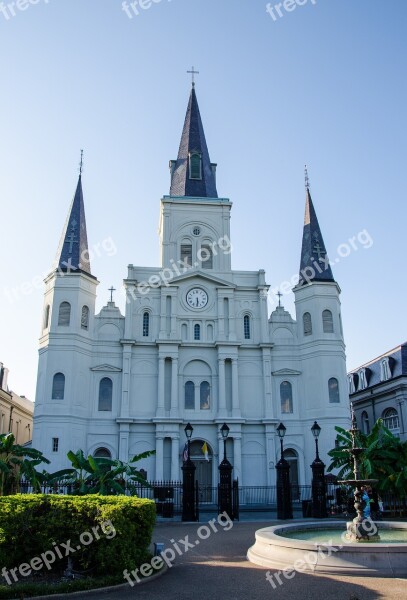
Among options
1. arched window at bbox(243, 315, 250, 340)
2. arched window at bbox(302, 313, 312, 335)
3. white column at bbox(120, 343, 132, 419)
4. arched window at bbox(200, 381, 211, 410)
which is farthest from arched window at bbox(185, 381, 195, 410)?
arched window at bbox(302, 313, 312, 335)

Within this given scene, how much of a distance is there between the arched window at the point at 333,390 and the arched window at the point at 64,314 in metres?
19.3

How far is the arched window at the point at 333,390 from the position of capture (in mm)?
39594

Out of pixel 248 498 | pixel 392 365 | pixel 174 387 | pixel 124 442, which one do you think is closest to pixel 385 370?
pixel 392 365

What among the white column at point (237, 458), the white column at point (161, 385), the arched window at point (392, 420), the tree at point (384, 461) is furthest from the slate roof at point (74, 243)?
the arched window at point (392, 420)

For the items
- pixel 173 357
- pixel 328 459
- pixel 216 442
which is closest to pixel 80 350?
pixel 173 357

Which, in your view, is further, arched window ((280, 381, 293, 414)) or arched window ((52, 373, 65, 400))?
arched window ((280, 381, 293, 414))

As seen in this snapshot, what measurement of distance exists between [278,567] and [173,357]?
93.1 feet

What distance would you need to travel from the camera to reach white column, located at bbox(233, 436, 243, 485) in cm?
3800

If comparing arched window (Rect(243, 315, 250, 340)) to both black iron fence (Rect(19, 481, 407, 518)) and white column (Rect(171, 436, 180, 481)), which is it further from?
black iron fence (Rect(19, 481, 407, 518))

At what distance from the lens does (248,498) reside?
1470 inches

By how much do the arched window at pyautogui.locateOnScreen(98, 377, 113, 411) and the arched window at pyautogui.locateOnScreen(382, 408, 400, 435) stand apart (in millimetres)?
21887

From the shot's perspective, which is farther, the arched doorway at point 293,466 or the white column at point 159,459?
the arched doorway at point 293,466

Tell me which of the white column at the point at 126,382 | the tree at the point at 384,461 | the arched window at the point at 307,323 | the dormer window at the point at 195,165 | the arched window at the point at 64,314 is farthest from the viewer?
the dormer window at the point at 195,165

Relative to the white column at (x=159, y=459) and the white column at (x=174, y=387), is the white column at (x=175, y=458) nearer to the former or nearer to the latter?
the white column at (x=159, y=459)
